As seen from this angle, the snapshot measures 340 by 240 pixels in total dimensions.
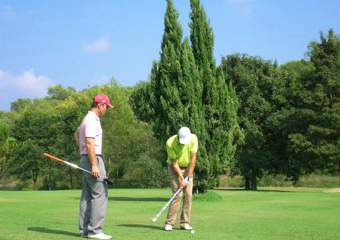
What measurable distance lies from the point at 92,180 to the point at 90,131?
826 mm

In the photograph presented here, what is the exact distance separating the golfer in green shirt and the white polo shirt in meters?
1.72

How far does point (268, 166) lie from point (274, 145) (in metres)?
2.44

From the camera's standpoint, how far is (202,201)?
70.3 ft

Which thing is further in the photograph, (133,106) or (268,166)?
(133,106)

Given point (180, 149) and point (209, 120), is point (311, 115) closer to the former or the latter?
point (209, 120)

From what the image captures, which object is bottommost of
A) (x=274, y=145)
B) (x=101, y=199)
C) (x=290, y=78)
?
(x=101, y=199)

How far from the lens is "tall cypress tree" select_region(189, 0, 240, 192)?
21891 millimetres

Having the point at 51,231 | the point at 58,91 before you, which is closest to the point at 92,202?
the point at 51,231

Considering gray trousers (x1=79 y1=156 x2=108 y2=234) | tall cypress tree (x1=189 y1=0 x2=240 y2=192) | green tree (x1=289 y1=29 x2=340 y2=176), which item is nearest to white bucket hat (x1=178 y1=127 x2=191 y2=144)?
gray trousers (x1=79 y1=156 x2=108 y2=234)

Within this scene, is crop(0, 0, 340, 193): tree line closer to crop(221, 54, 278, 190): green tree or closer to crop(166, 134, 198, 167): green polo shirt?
crop(221, 54, 278, 190): green tree

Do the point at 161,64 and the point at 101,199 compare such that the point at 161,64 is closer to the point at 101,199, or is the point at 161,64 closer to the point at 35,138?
the point at 101,199

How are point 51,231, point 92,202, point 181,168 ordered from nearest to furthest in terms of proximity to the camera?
point 92,202, point 51,231, point 181,168

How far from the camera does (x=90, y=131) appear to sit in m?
7.86

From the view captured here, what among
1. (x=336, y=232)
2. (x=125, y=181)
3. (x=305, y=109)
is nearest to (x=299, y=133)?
(x=305, y=109)
